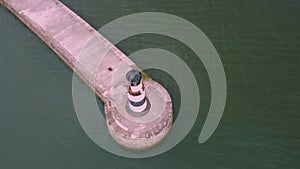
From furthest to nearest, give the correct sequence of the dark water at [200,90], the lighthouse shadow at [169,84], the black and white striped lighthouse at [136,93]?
the lighthouse shadow at [169,84] < the dark water at [200,90] < the black and white striped lighthouse at [136,93]

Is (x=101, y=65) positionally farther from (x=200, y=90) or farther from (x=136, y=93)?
(x=200, y=90)

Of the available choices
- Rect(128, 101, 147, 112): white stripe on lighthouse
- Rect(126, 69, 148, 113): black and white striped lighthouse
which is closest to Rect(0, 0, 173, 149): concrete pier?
Rect(128, 101, 147, 112): white stripe on lighthouse

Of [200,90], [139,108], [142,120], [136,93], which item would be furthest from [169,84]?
[136,93]

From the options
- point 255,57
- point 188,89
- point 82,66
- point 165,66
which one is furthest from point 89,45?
point 255,57

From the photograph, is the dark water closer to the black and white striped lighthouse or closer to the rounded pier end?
the rounded pier end

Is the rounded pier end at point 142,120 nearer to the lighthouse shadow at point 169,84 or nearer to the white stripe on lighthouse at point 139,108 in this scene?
the white stripe on lighthouse at point 139,108

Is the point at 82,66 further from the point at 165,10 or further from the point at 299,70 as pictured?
the point at 299,70

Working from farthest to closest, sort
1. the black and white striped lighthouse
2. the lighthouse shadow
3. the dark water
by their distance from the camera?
the lighthouse shadow → the dark water → the black and white striped lighthouse

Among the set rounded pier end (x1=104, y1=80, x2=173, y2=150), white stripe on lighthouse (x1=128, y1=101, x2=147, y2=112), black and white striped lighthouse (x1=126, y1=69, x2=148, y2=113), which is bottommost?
rounded pier end (x1=104, y1=80, x2=173, y2=150)

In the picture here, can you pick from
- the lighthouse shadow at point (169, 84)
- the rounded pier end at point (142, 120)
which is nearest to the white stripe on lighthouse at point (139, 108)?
the rounded pier end at point (142, 120)
